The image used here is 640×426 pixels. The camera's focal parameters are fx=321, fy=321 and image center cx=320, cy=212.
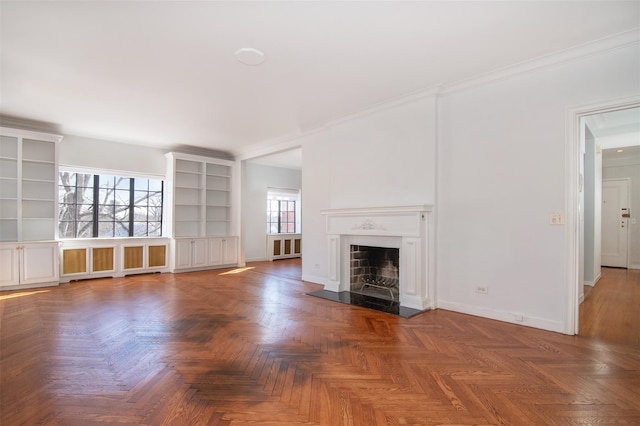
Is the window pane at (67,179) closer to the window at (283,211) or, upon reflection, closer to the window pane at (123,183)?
the window pane at (123,183)

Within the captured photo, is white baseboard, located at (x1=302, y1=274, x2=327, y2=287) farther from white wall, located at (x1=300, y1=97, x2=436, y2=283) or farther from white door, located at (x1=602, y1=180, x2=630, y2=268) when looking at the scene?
white door, located at (x1=602, y1=180, x2=630, y2=268)

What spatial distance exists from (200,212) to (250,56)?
4.77 metres

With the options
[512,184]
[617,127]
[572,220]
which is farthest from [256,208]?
[617,127]

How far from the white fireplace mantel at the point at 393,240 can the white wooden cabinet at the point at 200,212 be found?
324 cm

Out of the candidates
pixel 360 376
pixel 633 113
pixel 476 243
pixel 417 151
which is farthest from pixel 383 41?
pixel 633 113

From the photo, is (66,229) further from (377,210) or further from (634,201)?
(634,201)

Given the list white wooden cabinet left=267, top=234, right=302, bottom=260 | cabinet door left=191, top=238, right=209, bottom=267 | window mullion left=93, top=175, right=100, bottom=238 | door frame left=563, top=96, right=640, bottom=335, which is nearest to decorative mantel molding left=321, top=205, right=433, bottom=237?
door frame left=563, top=96, right=640, bottom=335

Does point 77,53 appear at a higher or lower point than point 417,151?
higher

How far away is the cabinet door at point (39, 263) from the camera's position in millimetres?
4918

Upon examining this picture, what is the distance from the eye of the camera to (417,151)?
13.1 feet

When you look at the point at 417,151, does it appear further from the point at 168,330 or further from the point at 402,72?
the point at 168,330

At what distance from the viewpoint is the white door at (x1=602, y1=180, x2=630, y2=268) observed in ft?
23.0

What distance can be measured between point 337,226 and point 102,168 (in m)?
4.61

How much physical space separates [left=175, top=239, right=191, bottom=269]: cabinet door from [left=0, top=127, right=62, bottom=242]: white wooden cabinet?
1977mm
